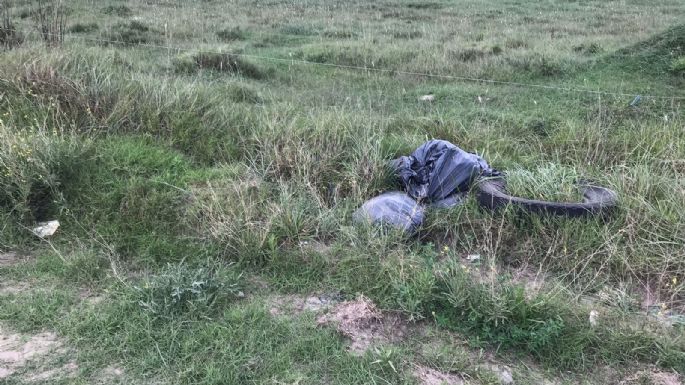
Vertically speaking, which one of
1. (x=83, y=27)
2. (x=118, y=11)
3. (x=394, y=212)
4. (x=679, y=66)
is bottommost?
(x=394, y=212)

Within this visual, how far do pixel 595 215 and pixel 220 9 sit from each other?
47.5ft

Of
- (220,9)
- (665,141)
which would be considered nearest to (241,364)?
(665,141)

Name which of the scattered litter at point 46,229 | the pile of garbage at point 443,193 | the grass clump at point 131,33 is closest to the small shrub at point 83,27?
the grass clump at point 131,33

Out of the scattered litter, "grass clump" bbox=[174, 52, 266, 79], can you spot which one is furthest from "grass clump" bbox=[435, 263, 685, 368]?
"grass clump" bbox=[174, 52, 266, 79]

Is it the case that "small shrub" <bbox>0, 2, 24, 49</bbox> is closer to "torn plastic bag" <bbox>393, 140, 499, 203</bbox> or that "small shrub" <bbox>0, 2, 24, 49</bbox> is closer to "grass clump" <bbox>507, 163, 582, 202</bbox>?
"torn plastic bag" <bbox>393, 140, 499, 203</bbox>

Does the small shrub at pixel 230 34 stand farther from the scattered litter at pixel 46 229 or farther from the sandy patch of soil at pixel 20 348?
the sandy patch of soil at pixel 20 348

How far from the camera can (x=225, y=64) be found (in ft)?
30.6

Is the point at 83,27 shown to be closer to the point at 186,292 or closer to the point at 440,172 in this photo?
the point at 440,172

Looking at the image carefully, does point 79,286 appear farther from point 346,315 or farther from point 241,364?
point 346,315

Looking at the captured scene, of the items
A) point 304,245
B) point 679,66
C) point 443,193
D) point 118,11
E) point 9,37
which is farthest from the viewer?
point 118,11

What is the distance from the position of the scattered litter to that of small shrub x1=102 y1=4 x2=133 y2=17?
1178cm

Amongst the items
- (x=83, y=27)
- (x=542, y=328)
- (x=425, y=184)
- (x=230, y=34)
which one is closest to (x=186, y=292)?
(x=542, y=328)

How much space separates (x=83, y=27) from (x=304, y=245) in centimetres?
1069

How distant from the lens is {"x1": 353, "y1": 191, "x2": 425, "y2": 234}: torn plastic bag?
4.02 meters
